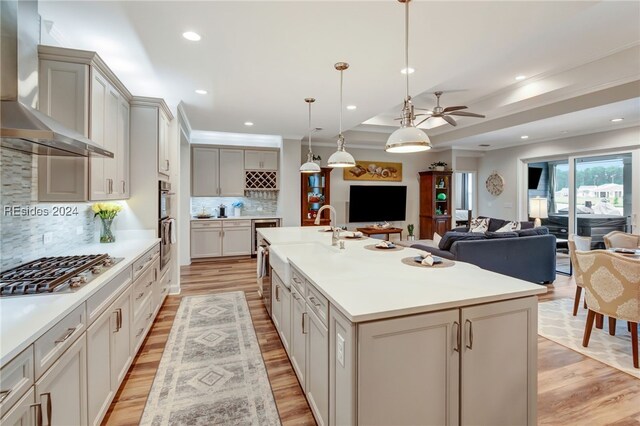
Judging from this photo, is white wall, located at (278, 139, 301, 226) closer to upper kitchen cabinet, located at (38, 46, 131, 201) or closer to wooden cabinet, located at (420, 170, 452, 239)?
wooden cabinet, located at (420, 170, 452, 239)

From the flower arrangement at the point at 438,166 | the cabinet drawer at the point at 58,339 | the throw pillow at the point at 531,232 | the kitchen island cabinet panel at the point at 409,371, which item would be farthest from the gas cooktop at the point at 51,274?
the flower arrangement at the point at 438,166

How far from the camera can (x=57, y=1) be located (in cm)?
212

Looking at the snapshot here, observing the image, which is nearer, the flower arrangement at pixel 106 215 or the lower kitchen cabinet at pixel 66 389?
the lower kitchen cabinet at pixel 66 389

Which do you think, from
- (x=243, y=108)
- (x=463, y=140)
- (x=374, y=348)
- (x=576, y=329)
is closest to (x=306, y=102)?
(x=243, y=108)

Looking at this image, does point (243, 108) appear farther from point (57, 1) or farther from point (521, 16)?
point (521, 16)

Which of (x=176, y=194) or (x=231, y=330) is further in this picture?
(x=176, y=194)

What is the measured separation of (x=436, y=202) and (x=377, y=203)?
166cm

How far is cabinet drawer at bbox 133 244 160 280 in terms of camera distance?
8.28 feet

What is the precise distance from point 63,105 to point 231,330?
8.12 ft

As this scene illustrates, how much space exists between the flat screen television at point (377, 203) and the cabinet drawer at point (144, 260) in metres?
5.14

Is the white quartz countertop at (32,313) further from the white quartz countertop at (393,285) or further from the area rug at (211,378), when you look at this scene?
the white quartz countertop at (393,285)

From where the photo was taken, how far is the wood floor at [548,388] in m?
1.95

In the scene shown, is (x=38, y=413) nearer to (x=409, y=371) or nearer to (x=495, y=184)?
(x=409, y=371)

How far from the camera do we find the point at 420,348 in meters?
1.42
